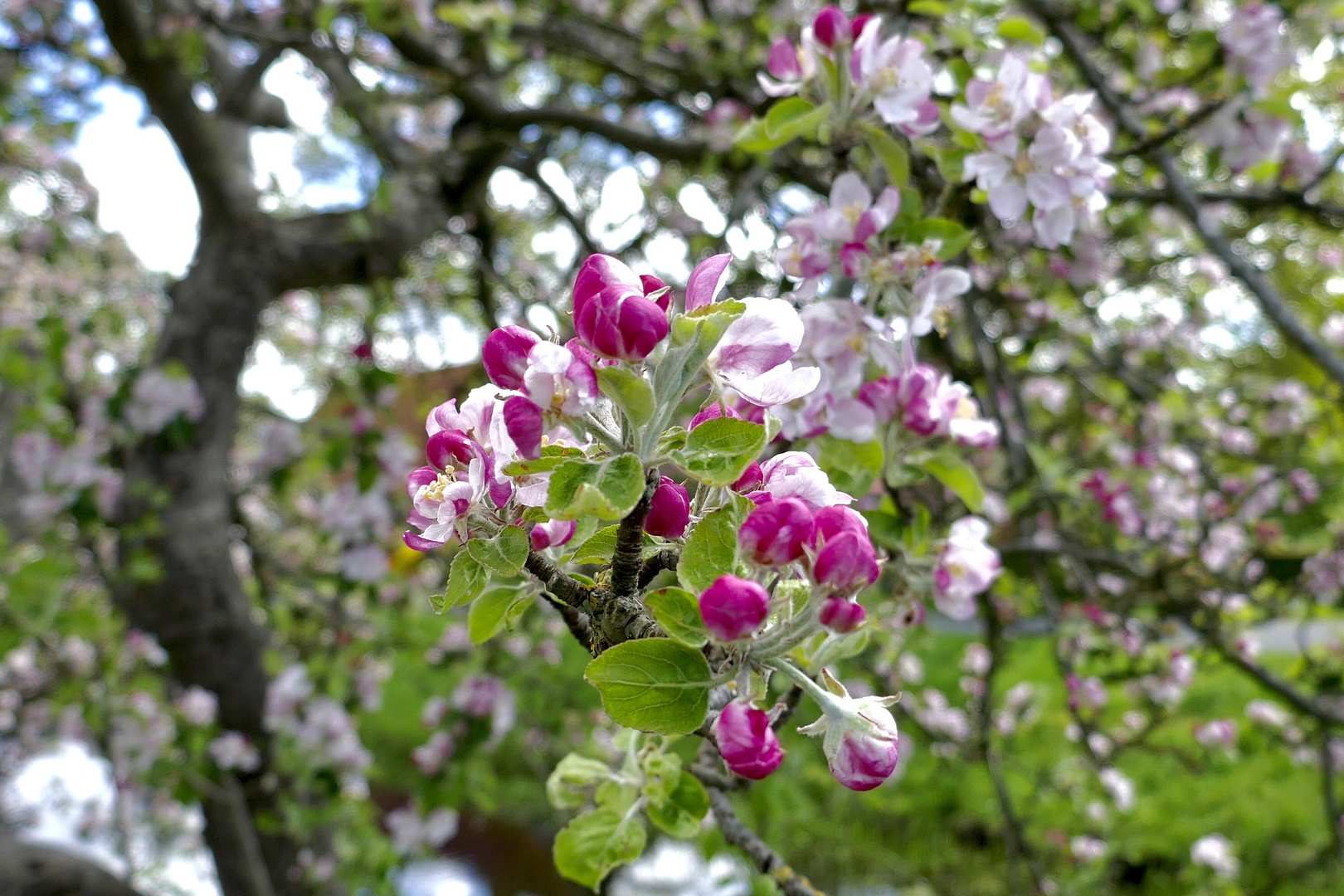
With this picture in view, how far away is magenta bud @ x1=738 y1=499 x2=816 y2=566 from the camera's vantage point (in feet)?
1.27

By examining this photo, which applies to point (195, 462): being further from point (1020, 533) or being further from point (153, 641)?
point (1020, 533)

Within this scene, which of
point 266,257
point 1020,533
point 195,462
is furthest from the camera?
point 266,257

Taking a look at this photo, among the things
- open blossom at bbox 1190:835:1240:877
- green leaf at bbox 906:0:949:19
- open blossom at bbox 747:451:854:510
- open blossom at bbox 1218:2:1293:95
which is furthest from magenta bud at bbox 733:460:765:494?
open blossom at bbox 1190:835:1240:877

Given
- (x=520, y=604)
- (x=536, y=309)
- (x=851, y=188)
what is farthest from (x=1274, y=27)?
(x=520, y=604)

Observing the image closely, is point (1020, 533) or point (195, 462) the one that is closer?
point (1020, 533)

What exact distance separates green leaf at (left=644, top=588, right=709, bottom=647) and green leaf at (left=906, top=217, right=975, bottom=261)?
1.70 ft

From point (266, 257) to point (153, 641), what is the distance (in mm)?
1318

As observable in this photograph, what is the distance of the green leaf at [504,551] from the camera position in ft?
1.38

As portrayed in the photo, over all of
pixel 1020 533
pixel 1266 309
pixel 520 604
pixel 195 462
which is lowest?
pixel 195 462

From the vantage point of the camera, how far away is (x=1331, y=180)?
2230 millimetres

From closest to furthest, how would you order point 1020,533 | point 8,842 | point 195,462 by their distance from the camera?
point 8,842 < point 1020,533 < point 195,462

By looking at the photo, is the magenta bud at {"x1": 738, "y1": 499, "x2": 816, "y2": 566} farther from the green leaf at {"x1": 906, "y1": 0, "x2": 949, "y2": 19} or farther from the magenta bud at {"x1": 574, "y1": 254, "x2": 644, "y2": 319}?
the green leaf at {"x1": 906, "y1": 0, "x2": 949, "y2": 19}

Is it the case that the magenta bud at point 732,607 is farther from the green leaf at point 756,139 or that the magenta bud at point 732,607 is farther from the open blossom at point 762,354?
the green leaf at point 756,139

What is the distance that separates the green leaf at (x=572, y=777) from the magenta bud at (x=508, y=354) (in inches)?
14.8
